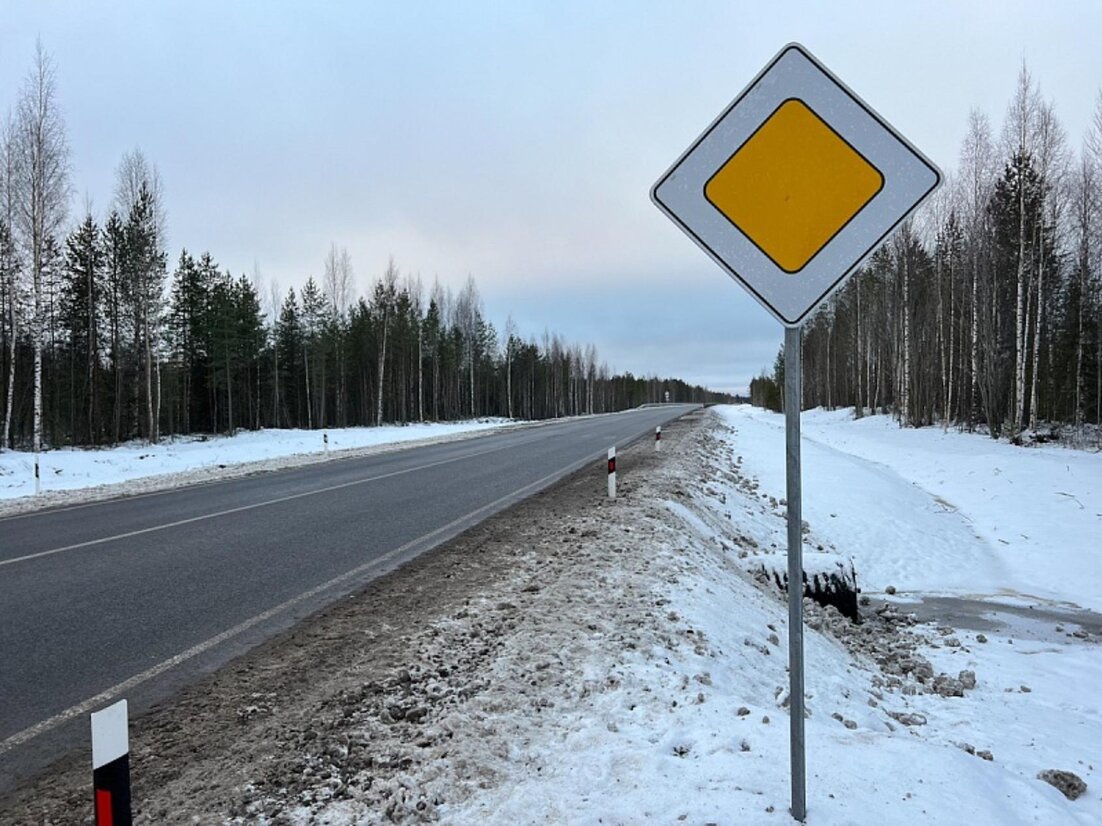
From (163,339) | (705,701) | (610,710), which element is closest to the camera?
(610,710)

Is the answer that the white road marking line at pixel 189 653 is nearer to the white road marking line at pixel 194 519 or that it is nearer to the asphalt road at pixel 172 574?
the asphalt road at pixel 172 574

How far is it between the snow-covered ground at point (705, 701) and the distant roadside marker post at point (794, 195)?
686 mm

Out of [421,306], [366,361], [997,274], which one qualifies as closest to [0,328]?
[366,361]

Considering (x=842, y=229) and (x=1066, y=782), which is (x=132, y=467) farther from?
(x=1066, y=782)

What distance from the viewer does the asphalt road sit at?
4.17 m

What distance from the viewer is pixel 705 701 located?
142 inches

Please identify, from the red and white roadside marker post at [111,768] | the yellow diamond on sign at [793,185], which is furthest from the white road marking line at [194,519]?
the yellow diamond on sign at [793,185]

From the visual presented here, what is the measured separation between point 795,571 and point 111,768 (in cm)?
226

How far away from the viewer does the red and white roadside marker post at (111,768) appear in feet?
5.89

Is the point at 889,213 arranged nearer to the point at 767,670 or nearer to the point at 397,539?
the point at 767,670

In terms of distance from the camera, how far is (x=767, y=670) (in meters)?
4.64

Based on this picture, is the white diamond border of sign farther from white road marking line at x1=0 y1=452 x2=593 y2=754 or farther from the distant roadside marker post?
white road marking line at x1=0 y1=452 x2=593 y2=754

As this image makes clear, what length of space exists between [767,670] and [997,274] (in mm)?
33470

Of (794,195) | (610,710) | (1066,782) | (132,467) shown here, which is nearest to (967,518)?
(1066,782)
